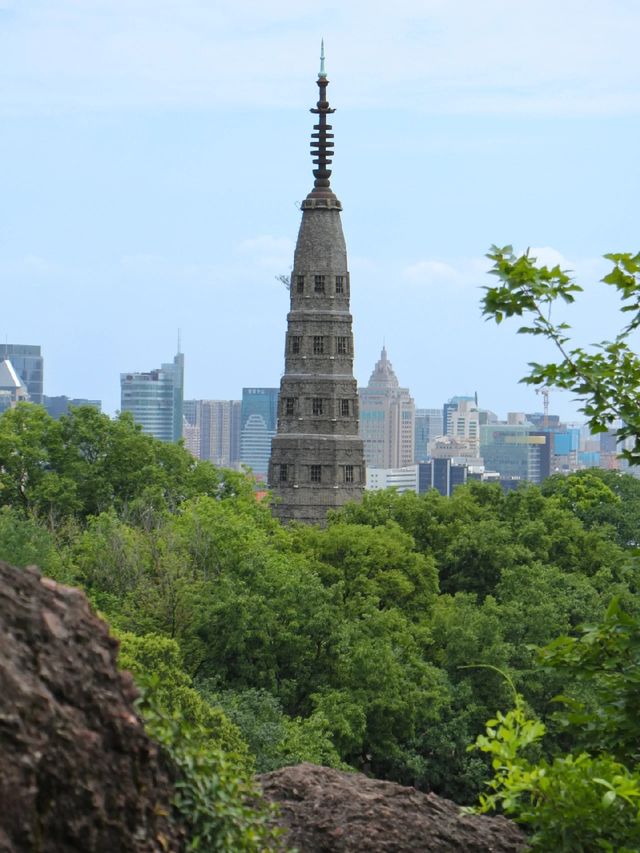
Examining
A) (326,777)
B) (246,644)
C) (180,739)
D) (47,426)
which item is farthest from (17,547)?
(180,739)

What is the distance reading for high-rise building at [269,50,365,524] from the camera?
115 meters

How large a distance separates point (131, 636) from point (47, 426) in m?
45.8

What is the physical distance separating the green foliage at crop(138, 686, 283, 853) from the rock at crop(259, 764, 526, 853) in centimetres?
236

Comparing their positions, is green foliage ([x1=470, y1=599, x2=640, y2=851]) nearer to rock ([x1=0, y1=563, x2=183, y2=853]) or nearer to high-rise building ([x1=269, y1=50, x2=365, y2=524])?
rock ([x1=0, y1=563, x2=183, y2=853])

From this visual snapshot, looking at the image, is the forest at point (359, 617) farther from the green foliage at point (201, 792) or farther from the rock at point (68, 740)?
the rock at point (68, 740)

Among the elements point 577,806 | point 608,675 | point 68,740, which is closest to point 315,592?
point 608,675

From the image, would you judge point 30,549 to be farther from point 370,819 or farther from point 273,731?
point 370,819

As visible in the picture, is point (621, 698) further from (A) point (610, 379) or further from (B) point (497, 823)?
(A) point (610, 379)

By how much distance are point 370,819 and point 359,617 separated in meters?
49.2

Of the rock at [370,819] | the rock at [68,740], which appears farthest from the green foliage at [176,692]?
the rock at [68,740]

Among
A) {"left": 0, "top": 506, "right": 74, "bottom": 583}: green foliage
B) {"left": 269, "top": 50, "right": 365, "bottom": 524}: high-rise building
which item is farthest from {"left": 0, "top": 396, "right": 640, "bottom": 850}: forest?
{"left": 269, "top": 50, "right": 365, "bottom": 524}: high-rise building

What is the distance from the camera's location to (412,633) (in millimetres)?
64562

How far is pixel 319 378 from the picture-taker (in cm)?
11656

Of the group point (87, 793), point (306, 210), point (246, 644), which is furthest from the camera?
point (306, 210)
